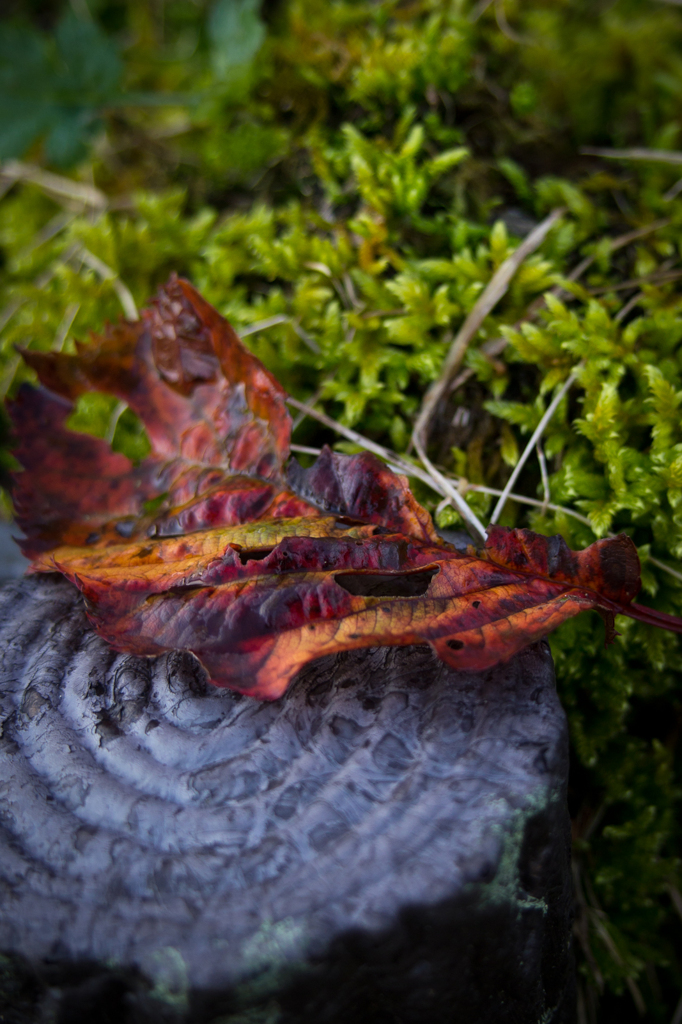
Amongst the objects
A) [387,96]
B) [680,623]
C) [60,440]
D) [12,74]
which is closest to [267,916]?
[680,623]

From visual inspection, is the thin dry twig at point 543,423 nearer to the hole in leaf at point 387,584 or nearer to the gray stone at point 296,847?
the hole in leaf at point 387,584

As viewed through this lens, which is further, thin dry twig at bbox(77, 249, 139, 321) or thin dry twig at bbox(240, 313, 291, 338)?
thin dry twig at bbox(77, 249, 139, 321)

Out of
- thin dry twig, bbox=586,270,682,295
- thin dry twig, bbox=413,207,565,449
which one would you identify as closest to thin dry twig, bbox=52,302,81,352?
thin dry twig, bbox=413,207,565,449

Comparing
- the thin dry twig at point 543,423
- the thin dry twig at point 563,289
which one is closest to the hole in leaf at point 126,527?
the thin dry twig at point 543,423

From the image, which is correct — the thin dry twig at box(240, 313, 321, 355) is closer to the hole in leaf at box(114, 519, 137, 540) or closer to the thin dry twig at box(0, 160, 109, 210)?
the hole in leaf at box(114, 519, 137, 540)

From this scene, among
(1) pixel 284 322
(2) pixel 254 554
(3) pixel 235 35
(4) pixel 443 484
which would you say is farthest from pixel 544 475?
(3) pixel 235 35

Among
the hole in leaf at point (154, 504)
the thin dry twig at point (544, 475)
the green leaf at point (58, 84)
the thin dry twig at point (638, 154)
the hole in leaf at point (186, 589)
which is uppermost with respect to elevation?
the green leaf at point (58, 84)
